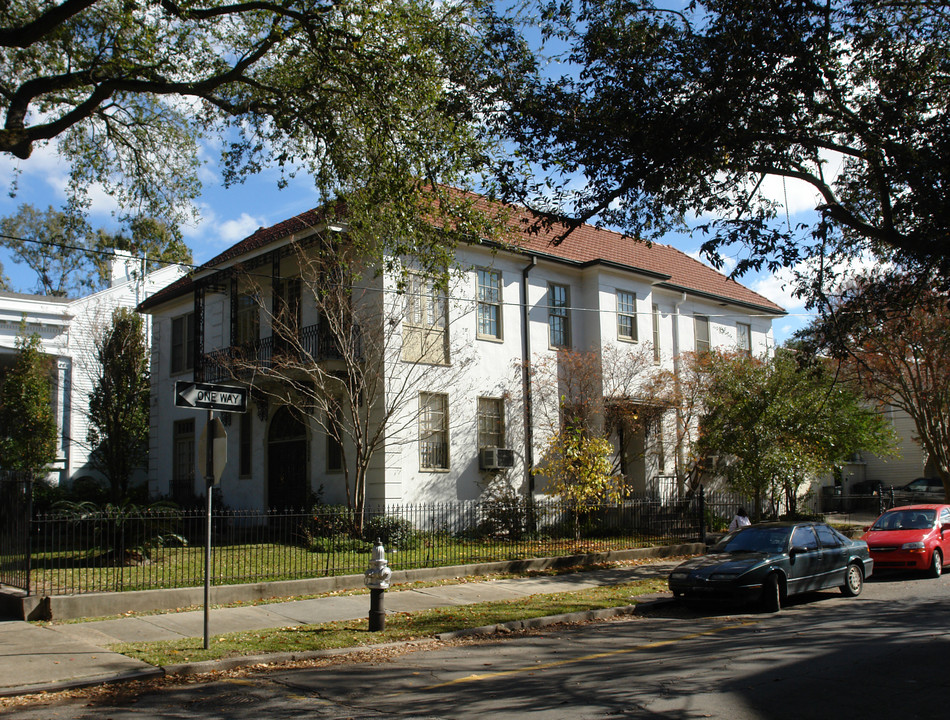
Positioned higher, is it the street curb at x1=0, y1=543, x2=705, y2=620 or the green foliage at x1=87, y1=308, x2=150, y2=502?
the green foliage at x1=87, y1=308, x2=150, y2=502

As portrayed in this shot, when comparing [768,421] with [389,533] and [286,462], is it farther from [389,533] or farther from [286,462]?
[286,462]

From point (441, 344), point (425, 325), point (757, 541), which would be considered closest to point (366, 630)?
point (757, 541)

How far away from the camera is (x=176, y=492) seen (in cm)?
2650

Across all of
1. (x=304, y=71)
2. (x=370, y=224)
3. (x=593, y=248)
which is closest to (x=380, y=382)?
(x=370, y=224)

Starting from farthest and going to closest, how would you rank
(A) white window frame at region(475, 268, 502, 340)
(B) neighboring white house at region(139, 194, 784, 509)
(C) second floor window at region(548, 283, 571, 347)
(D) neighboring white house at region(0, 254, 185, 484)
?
(D) neighboring white house at region(0, 254, 185, 484) < (C) second floor window at region(548, 283, 571, 347) < (A) white window frame at region(475, 268, 502, 340) < (B) neighboring white house at region(139, 194, 784, 509)

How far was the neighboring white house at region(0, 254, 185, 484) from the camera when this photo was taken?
101 ft

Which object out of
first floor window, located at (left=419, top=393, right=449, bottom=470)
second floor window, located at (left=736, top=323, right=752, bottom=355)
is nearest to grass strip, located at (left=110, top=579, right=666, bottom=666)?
first floor window, located at (left=419, top=393, right=449, bottom=470)

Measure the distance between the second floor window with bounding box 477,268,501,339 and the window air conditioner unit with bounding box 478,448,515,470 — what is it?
314cm

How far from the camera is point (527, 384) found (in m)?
22.6

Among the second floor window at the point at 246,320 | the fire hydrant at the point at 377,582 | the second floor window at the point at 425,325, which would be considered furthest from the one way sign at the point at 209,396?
the second floor window at the point at 246,320

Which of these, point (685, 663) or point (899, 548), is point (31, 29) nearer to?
point (685, 663)

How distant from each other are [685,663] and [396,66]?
9.30 meters

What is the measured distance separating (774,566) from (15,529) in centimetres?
1158

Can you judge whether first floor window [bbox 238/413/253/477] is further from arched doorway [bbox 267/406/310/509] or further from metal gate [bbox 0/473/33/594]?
metal gate [bbox 0/473/33/594]
